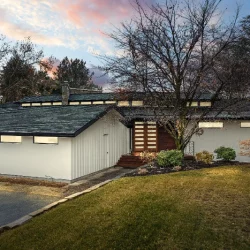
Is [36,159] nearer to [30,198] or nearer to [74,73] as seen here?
[30,198]

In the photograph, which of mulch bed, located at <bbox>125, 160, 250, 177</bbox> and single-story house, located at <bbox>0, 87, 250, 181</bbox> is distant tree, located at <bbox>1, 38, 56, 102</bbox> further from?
mulch bed, located at <bbox>125, 160, 250, 177</bbox>

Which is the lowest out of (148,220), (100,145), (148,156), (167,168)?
(148,220)

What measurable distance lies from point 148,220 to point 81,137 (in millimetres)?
8329

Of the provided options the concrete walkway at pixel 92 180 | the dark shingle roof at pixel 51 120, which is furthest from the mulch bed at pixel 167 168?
the dark shingle roof at pixel 51 120

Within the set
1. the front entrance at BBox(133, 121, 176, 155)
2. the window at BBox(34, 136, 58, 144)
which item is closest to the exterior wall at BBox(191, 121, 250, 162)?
the front entrance at BBox(133, 121, 176, 155)

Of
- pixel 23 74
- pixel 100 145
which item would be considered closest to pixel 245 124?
pixel 100 145

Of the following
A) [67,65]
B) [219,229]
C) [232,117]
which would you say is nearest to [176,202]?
[219,229]

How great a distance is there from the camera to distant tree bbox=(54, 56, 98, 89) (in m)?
72.9

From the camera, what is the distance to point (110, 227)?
7168 mm

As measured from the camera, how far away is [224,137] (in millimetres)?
20641

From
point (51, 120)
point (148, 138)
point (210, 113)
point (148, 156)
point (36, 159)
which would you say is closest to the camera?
point (36, 159)

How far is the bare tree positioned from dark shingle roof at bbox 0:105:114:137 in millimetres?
2886

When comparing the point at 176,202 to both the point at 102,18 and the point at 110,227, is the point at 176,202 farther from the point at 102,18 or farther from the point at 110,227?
the point at 102,18

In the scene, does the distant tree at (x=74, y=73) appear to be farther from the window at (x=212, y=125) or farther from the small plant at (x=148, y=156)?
the small plant at (x=148, y=156)
